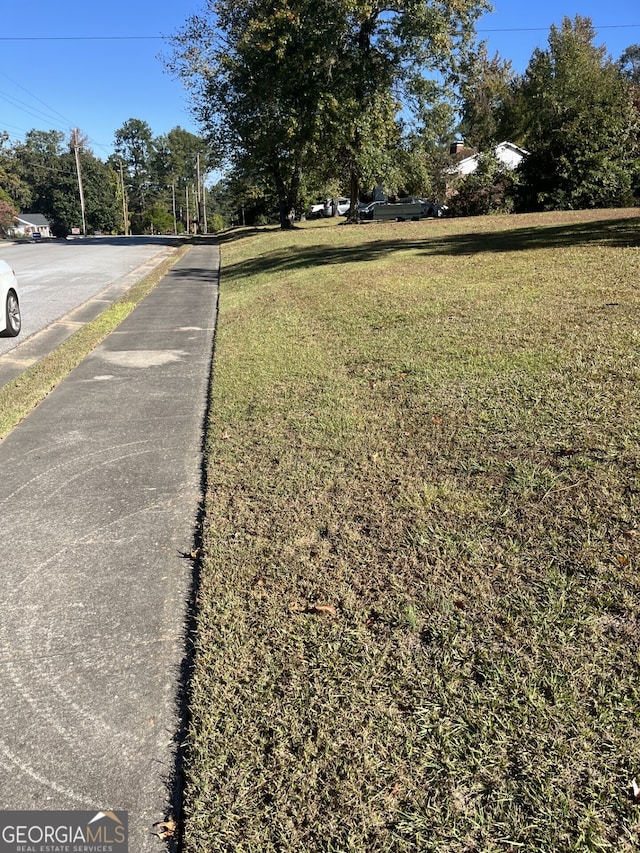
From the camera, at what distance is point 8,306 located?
976 centimetres

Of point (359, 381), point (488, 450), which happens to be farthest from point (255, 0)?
point (488, 450)

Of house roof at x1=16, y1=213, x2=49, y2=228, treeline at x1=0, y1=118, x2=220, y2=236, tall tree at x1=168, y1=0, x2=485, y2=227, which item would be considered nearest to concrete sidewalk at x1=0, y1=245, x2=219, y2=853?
tall tree at x1=168, y1=0, x2=485, y2=227

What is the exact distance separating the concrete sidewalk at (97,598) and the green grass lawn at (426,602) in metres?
0.16

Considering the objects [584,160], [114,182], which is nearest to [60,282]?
[584,160]

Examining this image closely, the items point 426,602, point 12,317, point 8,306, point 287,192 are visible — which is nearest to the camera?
point 426,602

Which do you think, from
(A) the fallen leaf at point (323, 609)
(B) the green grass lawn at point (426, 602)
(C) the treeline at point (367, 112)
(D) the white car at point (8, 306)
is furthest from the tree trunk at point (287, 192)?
(A) the fallen leaf at point (323, 609)

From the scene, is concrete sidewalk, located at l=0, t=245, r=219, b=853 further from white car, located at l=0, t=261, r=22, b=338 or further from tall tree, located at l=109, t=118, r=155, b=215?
tall tree, located at l=109, t=118, r=155, b=215

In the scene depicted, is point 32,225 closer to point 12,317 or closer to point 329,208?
point 329,208

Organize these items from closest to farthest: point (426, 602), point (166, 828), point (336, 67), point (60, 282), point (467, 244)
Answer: point (166, 828) < point (426, 602) < point (467, 244) < point (60, 282) < point (336, 67)

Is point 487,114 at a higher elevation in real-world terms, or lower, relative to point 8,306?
higher

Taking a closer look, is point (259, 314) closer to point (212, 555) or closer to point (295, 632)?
point (212, 555)

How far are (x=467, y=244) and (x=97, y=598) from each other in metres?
13.2

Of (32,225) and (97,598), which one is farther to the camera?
(32,225)

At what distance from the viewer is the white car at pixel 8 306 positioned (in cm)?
948
